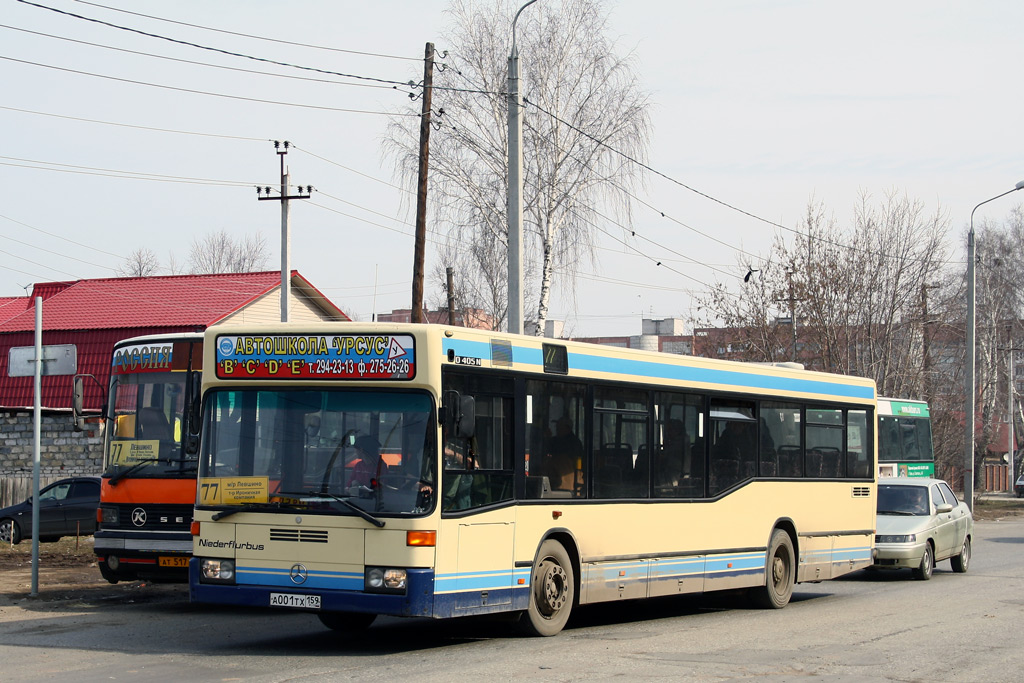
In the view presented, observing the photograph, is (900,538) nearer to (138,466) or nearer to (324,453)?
(138,466)

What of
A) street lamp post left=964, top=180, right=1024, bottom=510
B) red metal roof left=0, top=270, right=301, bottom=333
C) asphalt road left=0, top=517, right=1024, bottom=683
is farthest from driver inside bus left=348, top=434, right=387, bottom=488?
red metal roof left=0, top=270, right=301, bottom=333

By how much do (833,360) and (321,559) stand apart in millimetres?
30153

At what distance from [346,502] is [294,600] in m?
0.92

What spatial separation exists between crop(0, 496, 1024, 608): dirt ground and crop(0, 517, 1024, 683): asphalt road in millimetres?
174

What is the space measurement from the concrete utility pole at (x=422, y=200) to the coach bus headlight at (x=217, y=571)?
1535cm

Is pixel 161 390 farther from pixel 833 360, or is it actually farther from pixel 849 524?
pixel 833 360

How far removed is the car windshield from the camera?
1908cm

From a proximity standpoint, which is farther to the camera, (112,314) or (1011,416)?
(1011,416)

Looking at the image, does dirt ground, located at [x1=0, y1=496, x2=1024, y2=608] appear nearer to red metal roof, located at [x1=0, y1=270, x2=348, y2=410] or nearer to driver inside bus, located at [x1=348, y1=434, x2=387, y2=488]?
driver inside bus, located at [x1=348, y1=434, x2=387, y2=488]

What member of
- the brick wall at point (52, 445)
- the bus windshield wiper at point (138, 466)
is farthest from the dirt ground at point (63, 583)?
the brick wall at point (52, 445)

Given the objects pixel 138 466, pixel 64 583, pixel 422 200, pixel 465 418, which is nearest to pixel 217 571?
pixel 465 418

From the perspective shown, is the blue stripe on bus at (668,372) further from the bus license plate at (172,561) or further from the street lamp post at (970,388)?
the street lamp post at (970,388)

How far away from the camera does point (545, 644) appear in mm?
10508

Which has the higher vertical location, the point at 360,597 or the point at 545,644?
the point at 360,597
